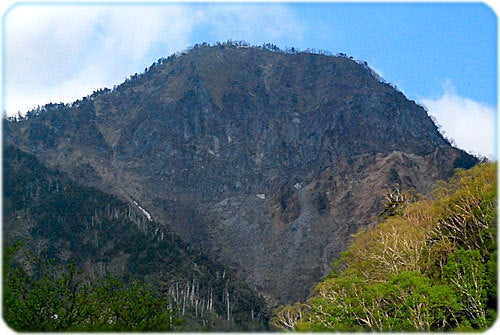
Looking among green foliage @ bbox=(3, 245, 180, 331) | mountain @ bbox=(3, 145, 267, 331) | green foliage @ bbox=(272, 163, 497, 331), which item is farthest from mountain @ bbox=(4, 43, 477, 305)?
green foliage @ bbox=(3, 245, 180, 331)

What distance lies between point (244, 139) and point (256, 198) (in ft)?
89.7

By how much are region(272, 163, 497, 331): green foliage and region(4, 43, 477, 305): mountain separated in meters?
74.8

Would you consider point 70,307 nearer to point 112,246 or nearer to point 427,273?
point 427,273

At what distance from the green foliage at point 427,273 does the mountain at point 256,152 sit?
245ft

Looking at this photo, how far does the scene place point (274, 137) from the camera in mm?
169750

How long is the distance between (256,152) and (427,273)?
142 metres

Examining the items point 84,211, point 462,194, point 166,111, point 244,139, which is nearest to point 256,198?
point 244,139

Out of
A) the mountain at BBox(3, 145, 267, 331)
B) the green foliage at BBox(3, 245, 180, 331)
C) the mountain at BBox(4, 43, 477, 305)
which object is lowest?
the green foliage at BBox(3, 245, 180, 331)

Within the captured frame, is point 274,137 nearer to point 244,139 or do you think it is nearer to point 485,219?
point 244,139

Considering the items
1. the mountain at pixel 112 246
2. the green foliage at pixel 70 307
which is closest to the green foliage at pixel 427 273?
the green foliage at pixel 70 307

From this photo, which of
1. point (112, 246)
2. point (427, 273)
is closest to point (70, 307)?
point (427, 273)

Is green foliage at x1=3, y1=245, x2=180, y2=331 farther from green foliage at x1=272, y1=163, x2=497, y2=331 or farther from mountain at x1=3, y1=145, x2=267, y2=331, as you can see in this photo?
mountain at x1=3, y1=145, x2=267, y2=331

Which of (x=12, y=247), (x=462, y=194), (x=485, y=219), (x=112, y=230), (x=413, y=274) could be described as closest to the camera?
(x=12, y=247)

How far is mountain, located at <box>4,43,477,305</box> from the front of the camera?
125 metres
